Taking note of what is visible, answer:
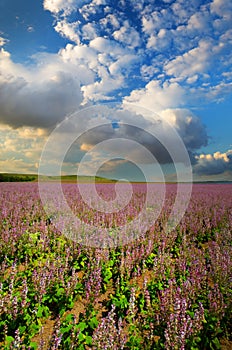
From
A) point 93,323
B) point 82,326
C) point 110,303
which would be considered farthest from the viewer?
point 110,303

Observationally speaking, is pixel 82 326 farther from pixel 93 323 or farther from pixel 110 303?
pixel 110 303

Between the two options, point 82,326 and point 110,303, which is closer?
point 82,326

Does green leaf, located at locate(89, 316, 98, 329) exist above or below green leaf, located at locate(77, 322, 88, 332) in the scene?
below

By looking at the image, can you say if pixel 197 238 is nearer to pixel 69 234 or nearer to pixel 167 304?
pixel 69 234

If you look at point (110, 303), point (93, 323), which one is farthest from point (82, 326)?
point (110, 303)

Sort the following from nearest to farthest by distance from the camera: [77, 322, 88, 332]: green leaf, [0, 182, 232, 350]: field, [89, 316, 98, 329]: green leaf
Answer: [0, 182, 232, 350]: field, [77, 322, 88, 332]: green leaf, [89, 316, 98, 329]: green leaf

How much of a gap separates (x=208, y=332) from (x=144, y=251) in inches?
92.2

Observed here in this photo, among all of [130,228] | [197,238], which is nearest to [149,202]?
[197,238]

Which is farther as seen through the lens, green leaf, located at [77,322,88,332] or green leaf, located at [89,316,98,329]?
green leaf, located at [89,316,98,329]

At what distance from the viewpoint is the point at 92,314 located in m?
3.63

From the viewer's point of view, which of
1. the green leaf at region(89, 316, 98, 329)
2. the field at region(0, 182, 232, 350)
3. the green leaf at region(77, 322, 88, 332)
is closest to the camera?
the field at region(0, 182, 232, 350)

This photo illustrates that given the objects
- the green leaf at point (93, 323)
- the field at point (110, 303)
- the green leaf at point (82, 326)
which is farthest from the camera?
the green leaf at point (93, 323)

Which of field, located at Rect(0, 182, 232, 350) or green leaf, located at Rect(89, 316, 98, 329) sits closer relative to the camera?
field, located at Rect(0, 182, 232, 350)

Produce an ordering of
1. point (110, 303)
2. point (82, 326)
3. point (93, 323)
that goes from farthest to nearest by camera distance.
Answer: point (110, 303), point (93, 323), point (82, 326)
